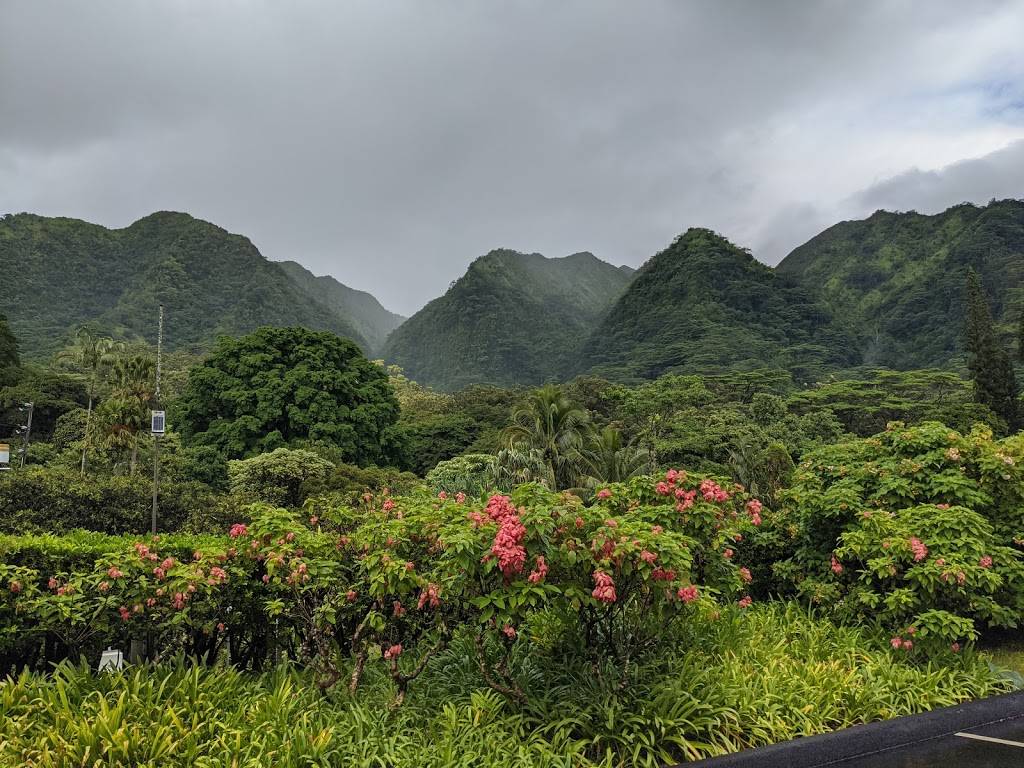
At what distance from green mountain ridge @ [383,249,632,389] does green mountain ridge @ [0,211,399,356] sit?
16904 millimetres

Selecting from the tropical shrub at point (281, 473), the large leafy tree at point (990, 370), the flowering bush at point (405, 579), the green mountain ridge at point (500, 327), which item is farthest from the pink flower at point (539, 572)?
the green mountain ridge at point (500, 327)

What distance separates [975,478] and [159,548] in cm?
849

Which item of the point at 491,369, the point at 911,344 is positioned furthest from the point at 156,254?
the point at 911,344

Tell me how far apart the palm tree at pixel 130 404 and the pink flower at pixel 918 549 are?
24397mm

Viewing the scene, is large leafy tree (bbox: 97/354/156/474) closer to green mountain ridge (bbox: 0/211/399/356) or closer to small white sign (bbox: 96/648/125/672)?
small white sign (bbox: 96/648/125/672)

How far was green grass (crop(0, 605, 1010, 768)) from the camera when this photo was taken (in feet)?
13.4

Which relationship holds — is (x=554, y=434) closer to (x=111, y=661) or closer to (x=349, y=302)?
(x=111, y=661)

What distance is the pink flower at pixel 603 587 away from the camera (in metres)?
4.03

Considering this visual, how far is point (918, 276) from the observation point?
75.1 meters

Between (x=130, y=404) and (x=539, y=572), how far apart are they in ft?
78.1

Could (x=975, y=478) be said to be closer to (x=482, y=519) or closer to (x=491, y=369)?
(x=482, y=519)

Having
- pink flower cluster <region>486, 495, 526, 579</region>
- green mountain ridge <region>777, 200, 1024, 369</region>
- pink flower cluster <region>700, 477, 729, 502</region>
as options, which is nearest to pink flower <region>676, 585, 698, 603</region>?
pink flower cluster <region>486, 495, 526, 579</region>

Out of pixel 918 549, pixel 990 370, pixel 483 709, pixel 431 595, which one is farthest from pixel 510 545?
pixel 990 370

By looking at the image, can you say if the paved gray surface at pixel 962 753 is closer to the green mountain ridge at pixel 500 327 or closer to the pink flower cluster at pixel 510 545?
the pink flower cluster at pixel 510 545
